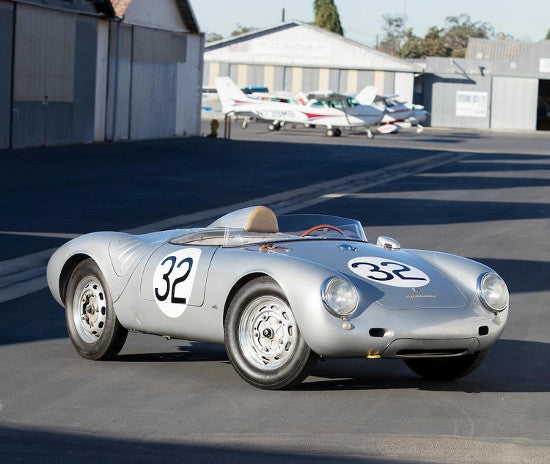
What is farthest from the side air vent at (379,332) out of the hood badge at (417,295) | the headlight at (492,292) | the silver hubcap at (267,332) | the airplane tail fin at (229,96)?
the airplane tail fin at (229,96)

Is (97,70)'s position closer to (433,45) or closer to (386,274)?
(386,274)

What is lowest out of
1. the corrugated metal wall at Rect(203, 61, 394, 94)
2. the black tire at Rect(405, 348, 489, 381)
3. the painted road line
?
the painted road line

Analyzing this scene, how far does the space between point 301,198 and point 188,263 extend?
18.7 m

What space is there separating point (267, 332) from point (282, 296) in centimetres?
25

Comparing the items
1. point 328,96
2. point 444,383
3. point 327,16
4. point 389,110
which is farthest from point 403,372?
point 327,16

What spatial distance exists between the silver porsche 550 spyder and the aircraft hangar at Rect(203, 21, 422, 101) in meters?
89.9

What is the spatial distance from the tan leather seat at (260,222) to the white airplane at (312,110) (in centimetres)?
5869

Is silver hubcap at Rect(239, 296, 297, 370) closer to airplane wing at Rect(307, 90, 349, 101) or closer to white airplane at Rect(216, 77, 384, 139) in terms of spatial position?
white airplane at Rect(216, 77, 384, 139)

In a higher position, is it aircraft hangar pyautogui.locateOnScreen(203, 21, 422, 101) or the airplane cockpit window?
aircraft hangar pyautogui.locateOnScreen(203, 21, 422, 101)

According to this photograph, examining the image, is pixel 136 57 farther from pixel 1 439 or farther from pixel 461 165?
pixel 1 439

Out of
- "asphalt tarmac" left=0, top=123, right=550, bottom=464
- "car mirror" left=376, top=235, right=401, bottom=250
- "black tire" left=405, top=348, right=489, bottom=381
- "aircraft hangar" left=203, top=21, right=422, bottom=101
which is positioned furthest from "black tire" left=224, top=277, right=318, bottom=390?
"aircraft hangar" left=203, top=21, right=422, bottom=101

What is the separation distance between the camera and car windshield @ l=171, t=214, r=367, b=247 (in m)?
8.67

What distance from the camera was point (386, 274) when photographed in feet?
26.7

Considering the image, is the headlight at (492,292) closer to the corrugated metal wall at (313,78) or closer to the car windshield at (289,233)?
the car windshield at (289,233)
